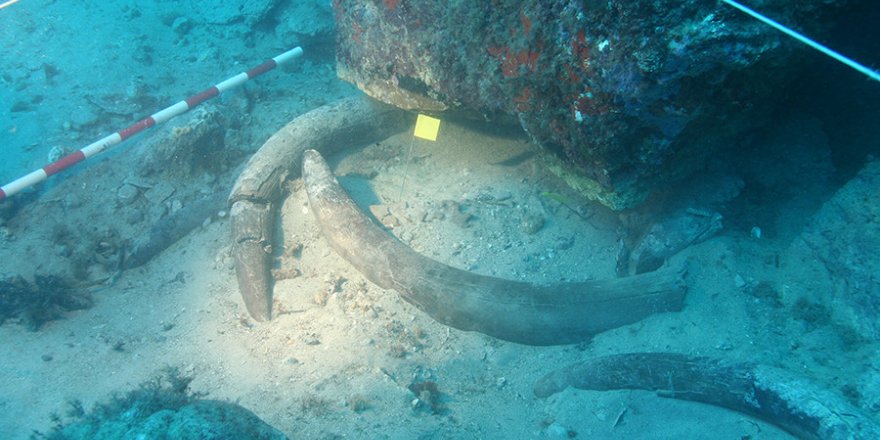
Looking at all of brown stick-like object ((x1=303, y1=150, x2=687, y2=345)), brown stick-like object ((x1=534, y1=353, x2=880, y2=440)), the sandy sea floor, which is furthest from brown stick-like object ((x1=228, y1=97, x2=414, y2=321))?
brown stick-like object ((x1=534, y1=353, x2=880, y2=440))

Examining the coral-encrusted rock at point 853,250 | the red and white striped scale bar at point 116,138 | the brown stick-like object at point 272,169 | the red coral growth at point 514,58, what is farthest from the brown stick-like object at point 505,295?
the red and white striped scale bar at point 116,138

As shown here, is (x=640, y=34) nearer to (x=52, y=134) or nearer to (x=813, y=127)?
(x=813, y=127)

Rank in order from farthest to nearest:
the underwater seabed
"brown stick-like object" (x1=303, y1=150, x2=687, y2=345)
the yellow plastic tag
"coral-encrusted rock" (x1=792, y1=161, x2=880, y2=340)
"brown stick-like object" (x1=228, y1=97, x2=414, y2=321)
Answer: the yellow plastic tag
"brown stick-like object" (x1=228, y1=97, x2=414, y2=321)
"brown stick-like object" (x1=303, y1=150, x2=687, y2=345)
the underwater seabed
"coral-encrusted rock" (x1=792, y1=161, x2=880, y2=340)

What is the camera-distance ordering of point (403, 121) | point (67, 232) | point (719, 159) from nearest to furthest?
point (719, 159), point (67, 232), point (403, 121)

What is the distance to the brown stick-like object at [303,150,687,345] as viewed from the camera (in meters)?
3.72

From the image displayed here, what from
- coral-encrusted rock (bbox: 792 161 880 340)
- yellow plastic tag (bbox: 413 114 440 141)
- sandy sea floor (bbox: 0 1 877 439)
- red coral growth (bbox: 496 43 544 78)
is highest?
red coral growth (bbox: 496 43 544 78)

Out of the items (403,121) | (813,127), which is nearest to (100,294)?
(403,121)

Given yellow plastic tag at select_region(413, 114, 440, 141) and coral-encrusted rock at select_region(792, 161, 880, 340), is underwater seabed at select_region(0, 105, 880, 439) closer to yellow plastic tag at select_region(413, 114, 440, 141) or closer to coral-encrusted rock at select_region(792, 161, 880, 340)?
coral-encrusted rock at select_region(792, 161, 880, 340)

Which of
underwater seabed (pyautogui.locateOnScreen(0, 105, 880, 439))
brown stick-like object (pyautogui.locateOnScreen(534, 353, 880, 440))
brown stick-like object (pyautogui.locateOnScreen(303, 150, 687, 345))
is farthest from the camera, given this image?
brown stick-like object (pyautogui.locateOnScreen(303, 150, 687, 345))

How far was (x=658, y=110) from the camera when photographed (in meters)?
2.84

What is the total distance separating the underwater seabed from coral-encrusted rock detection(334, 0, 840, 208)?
93cm

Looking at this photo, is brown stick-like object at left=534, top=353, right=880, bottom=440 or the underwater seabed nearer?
brown stick-like object at left=534, top=353, right=880, bottom=440

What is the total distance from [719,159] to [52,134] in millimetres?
9839

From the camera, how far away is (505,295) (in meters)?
3.98
